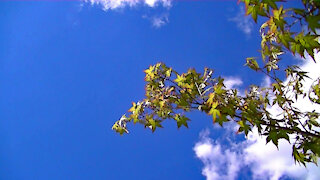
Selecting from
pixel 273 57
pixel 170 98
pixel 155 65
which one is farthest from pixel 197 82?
pixel 273 57

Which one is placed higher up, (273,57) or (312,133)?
(273,57)

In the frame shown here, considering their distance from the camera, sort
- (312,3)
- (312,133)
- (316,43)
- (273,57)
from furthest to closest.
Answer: (273,57) < (312,133) < (316,43) < (312,3)

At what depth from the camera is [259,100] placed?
3.07 metres

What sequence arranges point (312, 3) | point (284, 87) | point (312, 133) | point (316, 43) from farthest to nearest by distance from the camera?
point (284, 87), point (312, 133), point (316, 43), point (312, 3)

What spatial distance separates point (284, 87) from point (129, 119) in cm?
178

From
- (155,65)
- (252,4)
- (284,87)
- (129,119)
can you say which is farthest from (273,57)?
(129,119)

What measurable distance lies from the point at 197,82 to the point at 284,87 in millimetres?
986

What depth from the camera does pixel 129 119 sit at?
10.9ft

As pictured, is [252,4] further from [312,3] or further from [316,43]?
[316,43]

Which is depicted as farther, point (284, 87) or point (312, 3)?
point (284, 87)

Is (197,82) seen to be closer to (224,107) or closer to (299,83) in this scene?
(224,107)

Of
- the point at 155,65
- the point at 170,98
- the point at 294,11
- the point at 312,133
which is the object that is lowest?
the point at 312,133

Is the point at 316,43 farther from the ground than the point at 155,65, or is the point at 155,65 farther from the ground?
the point at 155,65

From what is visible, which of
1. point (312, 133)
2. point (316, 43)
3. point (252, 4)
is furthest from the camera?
point (312, 133)
